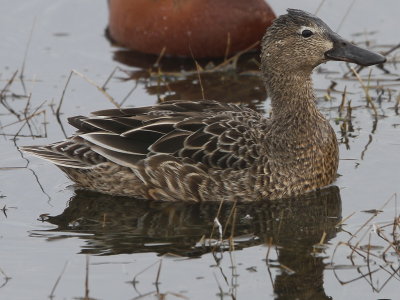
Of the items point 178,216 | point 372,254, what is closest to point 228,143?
point 178,216

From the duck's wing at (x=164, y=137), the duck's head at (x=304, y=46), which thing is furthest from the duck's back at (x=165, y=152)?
the duck's head at (x=304, y=46)

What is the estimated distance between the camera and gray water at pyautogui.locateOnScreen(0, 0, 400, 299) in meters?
7.13

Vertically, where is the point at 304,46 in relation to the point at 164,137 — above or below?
above

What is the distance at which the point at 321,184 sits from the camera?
8.98 m

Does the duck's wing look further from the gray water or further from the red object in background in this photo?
the red object in background

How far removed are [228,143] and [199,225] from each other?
30.9 inches

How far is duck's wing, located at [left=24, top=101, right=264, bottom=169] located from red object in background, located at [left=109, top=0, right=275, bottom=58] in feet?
9.04

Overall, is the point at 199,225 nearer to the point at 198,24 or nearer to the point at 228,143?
the point at 228,143

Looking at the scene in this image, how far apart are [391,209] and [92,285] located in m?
2.52

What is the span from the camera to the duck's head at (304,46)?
8914 millimetres

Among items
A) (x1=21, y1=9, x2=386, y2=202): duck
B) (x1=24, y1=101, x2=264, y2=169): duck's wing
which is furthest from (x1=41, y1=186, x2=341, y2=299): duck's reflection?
(x1=24, y1=101, x2=264, y2=169): duck's wing

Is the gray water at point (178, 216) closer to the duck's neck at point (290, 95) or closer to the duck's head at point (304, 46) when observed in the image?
the duck's neck at point (290, 95)

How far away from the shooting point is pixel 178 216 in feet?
28.0

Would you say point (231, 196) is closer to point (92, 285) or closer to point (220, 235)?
point (220, 235)
